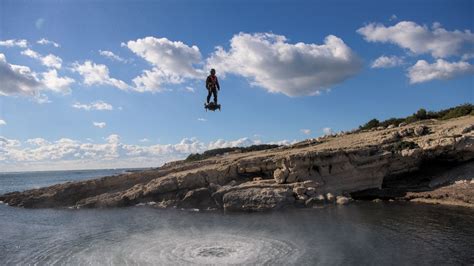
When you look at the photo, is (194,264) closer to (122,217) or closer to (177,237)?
(177,237)

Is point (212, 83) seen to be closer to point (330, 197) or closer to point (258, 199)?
→ point (258, 199)

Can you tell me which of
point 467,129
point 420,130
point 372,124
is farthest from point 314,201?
point 372,124

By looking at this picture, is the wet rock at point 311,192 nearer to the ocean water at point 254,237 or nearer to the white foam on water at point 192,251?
the ocean water at point 254,237

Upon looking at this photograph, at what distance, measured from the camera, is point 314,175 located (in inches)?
1358

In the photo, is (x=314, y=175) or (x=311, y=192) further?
(x=314, y=175)

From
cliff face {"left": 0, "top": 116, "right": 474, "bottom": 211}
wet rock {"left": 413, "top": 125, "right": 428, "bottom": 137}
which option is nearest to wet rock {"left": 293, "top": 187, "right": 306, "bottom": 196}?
cliff face {"left": 0, "top": 116, "right": 474, "bottom": 211}

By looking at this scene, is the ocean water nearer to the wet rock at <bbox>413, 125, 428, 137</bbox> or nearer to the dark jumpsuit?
the dark jumpsuit

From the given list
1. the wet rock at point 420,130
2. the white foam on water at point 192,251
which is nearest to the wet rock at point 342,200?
the wet rock at point 420,130

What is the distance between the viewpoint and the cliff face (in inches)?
1281

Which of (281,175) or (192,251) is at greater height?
(281,175)

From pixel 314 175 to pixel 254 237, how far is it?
14.6 m

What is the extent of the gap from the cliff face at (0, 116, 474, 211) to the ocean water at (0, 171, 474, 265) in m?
2.61

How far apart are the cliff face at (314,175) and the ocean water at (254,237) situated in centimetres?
261

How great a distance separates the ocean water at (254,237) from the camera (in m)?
17.2
